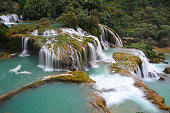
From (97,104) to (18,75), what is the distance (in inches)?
282

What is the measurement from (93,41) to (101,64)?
10.2ft

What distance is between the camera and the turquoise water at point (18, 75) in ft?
33.7

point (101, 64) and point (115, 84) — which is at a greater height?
point (101, 64)

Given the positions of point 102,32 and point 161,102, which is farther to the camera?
point 102,32

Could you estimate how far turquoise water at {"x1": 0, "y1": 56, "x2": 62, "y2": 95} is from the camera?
404 inches

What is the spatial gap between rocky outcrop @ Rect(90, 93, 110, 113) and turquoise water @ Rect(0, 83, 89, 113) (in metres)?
0.31

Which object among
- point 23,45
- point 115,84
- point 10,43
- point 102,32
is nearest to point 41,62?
point 23,45

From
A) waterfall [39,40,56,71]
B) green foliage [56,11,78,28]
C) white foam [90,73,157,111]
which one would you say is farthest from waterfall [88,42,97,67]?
green foliage [56,11,78,28]

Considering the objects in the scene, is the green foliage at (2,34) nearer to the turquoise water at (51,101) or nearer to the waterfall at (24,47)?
the waterfall at (24,47)

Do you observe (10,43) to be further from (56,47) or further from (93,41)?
(93,41)

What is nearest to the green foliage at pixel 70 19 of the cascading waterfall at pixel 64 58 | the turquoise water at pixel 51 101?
the cascading waterfall at pixel 64 58

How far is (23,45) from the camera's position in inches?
615

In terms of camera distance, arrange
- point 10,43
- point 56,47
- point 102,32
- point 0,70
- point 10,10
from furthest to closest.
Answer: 1. point 10,10
2. point 102,32
3. point 10,43
4. point 56,47
5. point 0,70

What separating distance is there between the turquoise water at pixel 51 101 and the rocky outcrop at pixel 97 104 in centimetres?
31
